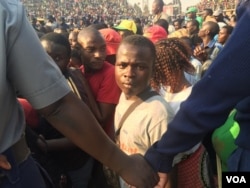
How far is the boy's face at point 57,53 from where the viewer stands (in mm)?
2623

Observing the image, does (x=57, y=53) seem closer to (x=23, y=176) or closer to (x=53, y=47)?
(x=53, y=47)

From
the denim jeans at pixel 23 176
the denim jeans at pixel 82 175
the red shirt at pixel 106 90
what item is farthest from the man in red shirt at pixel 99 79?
the denim jeans at pixel 23 176

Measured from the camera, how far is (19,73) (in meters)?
1.34

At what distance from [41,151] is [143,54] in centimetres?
79

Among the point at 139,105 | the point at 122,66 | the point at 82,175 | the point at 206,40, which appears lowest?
the point at 206,40

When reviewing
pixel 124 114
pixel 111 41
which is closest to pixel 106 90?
pixel 124 114

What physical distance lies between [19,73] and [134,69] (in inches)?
38.7

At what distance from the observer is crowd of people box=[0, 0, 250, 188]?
1257 millimetres

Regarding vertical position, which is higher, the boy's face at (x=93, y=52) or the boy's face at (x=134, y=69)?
the boy's face at (x=134, y=69)

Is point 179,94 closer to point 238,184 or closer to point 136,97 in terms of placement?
point 136,97

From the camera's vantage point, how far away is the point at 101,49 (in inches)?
122

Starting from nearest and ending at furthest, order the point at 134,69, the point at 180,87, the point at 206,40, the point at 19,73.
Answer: the point at 19,73, the point at 134,69, the point at 180,87, the point at 206,40

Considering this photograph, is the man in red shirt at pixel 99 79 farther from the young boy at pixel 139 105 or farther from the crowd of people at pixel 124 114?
the young boy at pixel 139 105

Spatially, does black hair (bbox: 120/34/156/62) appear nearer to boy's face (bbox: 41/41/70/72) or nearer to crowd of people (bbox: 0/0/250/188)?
crowd of people (bbox: 0/0/250/188)
